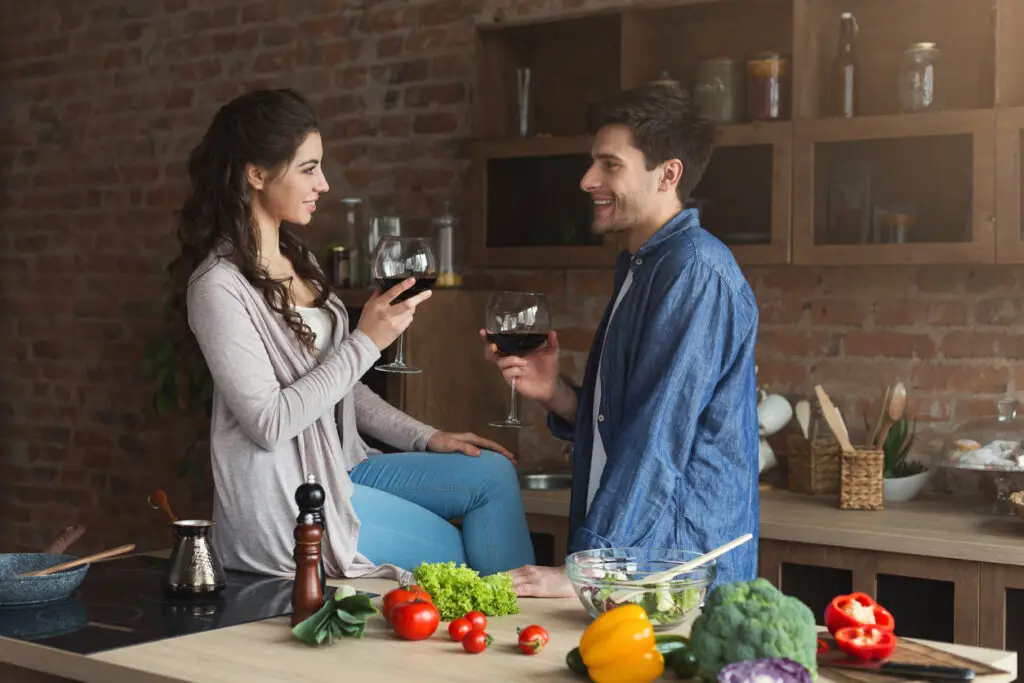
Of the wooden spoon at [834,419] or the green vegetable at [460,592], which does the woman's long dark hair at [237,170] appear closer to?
the green vegetable at [460,592]

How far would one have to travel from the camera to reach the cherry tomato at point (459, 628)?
5.90 ft

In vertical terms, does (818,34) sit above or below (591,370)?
above

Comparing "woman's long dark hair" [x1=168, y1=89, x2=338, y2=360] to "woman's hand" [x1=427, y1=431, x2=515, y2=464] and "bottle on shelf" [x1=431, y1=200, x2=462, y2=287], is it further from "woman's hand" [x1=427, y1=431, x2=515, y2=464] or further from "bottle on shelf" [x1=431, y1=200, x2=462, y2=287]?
"bottle on shelf" [x1=431, y1=200, x2=462, y2=287]

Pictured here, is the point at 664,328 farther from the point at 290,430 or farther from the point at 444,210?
the point at 444,210

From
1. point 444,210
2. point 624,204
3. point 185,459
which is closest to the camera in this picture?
point 624,204

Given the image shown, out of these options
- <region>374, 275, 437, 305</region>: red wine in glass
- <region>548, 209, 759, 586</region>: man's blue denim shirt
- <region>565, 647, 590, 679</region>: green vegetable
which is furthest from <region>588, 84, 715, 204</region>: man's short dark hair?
<region>565, 647, 590, 679</region>: green vegetable

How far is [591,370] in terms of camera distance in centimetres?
265

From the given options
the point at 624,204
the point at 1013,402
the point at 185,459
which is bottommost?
the point at 185,459

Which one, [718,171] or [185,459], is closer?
[718,171]

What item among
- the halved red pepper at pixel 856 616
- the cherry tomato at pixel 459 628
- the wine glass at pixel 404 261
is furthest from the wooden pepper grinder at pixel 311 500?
the halved red pepper at pixel 856 616

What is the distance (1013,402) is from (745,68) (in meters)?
1.13

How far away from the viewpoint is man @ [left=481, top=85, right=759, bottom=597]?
7.38 ft

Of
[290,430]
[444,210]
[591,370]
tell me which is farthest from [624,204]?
[444,210]

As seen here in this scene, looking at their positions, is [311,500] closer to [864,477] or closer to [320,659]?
[320,659]
